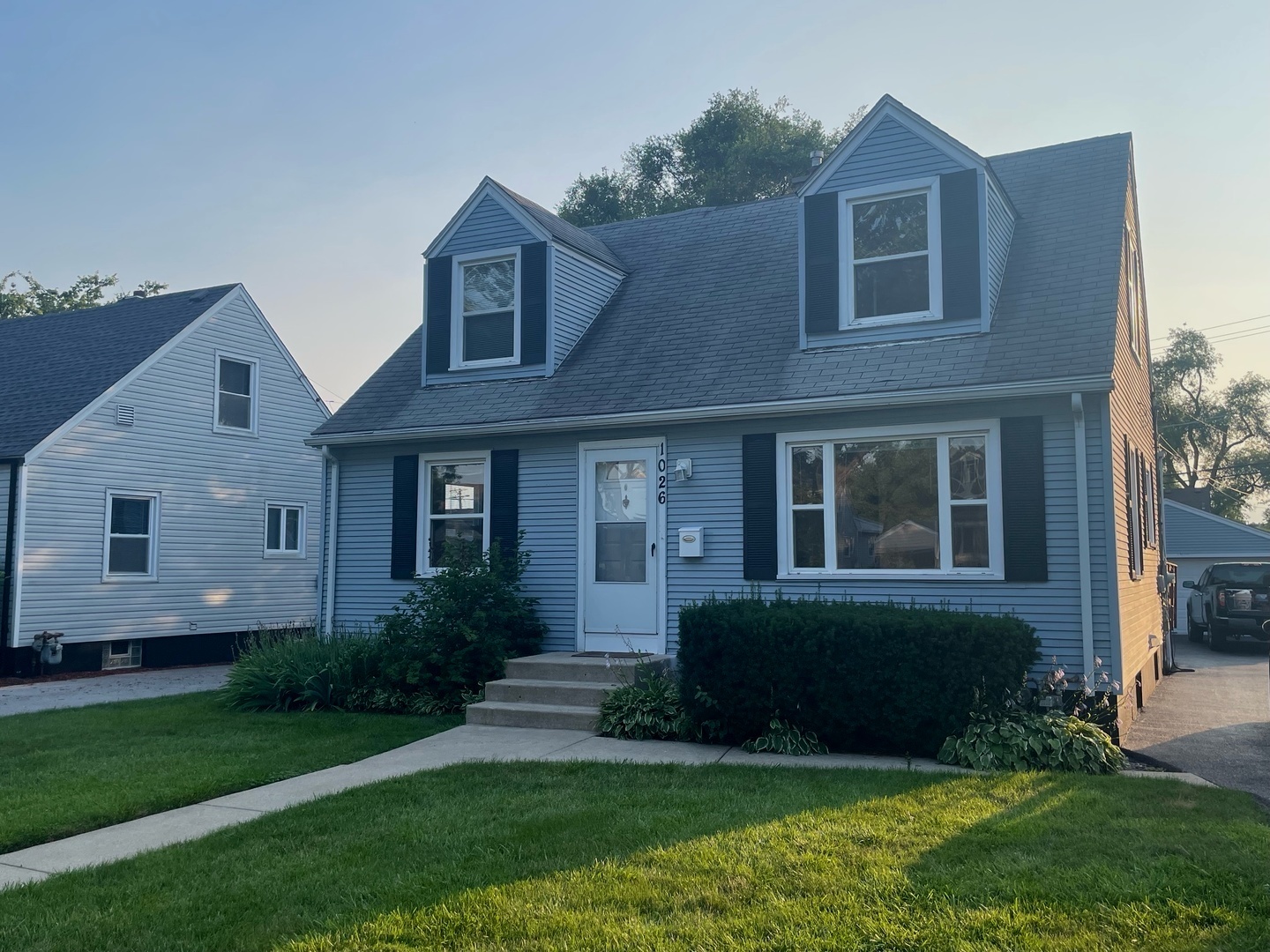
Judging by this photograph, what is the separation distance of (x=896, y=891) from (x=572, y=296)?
9.23 m

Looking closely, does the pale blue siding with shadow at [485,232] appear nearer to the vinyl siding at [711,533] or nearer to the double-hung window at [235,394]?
the vinyl siding at [711,533]

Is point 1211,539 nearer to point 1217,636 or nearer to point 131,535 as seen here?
point 1217,636

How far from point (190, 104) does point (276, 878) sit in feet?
34.8

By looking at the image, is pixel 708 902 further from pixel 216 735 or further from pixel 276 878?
pixel 216 735

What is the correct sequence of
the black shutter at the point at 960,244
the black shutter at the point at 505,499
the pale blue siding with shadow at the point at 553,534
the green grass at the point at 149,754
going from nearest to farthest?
1. the green grass at the point at 149,754
2. the black shutter at the point at 960,244
3. the pale blue siding with shadow at the point at 553,534
4. the black shutter at the point at 505,499

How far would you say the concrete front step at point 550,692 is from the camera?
9.21 meters

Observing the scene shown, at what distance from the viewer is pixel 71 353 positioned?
17422 millimetres

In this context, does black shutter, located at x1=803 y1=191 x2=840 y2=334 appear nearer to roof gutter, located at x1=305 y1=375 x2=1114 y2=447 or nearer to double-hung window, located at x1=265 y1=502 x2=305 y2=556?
roof gutter, located at x1=305 y1=375 x2=1114 y2=447

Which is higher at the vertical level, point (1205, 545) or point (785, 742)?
point (1205, 545)

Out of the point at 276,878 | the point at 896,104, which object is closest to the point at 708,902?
the point at 276,878

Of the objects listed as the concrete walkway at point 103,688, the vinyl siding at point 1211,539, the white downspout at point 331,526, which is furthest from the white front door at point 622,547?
the vinyl siding at point 1211,539

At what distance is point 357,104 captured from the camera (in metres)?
11.7

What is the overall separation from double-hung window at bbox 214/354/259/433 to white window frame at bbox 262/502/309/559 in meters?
1.63

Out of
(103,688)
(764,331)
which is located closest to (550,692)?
(764,331)
